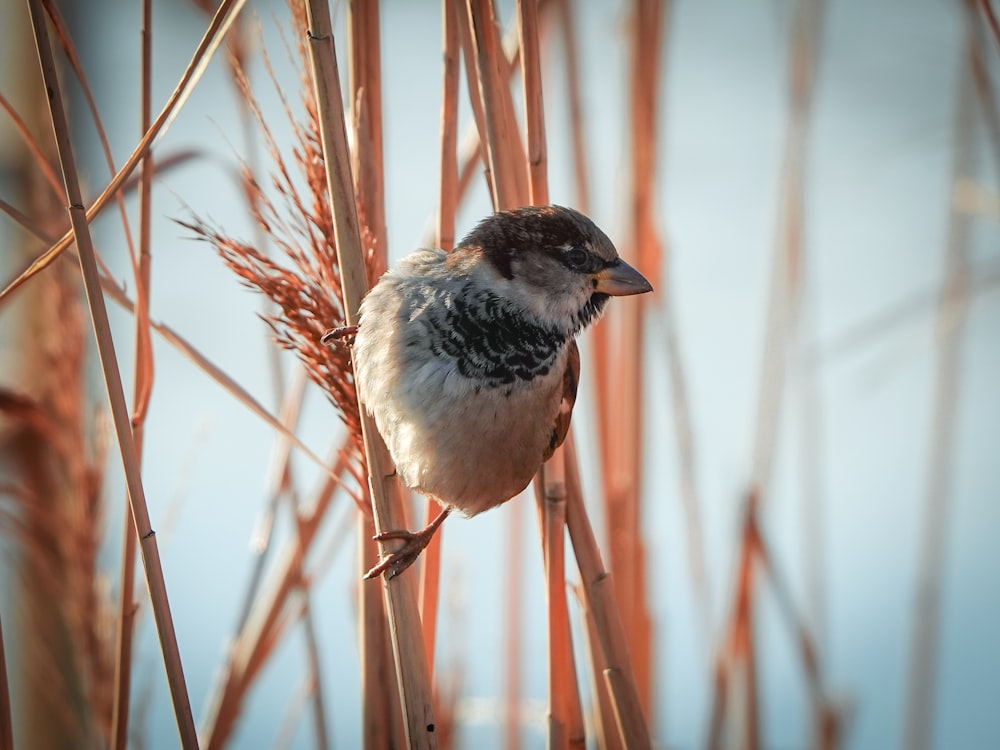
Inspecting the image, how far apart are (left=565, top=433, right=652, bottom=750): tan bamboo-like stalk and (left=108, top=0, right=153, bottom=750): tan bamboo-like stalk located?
1.98 feet

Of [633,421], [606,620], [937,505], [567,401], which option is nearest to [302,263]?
[567,401]

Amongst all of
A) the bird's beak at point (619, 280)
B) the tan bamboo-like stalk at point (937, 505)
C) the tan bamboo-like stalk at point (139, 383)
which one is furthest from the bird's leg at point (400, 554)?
the tan bamboo-like stalk at point (937, 505)

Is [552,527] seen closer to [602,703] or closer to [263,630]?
[602,703]

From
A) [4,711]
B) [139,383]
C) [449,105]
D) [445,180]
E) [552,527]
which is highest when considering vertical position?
[449,105]

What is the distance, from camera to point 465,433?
123cm

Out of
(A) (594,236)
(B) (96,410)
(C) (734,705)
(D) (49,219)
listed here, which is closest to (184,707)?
(B) (96,410)

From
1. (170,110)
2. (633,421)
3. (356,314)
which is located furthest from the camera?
(633,421)

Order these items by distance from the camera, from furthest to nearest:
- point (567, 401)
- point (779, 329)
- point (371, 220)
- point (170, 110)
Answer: point (779, 329) → point (567, 401) → point (371, 220) → point (170, 110)

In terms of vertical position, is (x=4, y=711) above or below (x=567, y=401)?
below

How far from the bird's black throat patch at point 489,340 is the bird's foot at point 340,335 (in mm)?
104

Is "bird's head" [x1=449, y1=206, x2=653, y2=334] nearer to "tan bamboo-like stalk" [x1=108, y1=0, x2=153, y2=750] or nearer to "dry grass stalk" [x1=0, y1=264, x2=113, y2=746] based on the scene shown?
"tan bamboo-like stalk" [x1=108, y1=0, x2=153, y2=750]

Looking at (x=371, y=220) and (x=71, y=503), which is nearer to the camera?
(x=371, y=220)

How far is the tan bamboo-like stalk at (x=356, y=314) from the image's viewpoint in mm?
1037

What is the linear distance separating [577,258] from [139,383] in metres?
0.66
